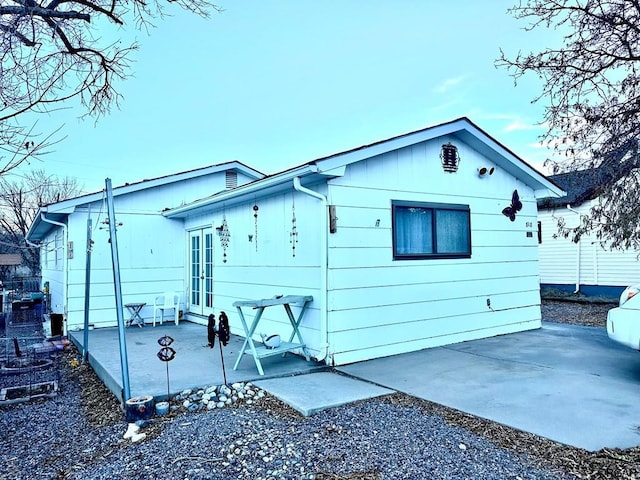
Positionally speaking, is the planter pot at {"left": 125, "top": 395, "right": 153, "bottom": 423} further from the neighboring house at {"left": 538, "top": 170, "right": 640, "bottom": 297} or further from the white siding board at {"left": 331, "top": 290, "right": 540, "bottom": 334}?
the neighboring house at {"left": 538, "top": 170, "right": 640, "bottom": 297}

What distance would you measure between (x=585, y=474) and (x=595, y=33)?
7157 millimetres

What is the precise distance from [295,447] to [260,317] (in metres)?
2.61

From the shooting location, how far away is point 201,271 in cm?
941

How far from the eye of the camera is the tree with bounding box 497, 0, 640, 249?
23.5ft

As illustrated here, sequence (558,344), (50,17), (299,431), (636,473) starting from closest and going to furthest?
(636,473) < (299,431) < (50,17) < (558,344)

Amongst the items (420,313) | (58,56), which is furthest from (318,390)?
(58,56)

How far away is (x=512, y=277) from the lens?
7832 millimetres

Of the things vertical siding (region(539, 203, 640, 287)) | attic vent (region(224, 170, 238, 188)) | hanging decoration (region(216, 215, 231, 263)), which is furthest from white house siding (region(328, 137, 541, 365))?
attic vent (region(224, 170, 238, 188))

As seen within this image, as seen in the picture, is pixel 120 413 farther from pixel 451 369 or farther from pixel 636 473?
pixel 636 473

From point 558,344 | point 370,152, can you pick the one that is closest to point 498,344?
point 558,344

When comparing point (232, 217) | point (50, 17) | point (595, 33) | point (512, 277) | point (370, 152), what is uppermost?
point (595, 33)

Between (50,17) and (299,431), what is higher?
(50,17)

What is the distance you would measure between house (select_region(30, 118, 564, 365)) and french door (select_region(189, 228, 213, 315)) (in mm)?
68

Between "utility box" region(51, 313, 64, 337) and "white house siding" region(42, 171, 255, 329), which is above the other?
"white house siding" region(42, 171, 255, 329)
